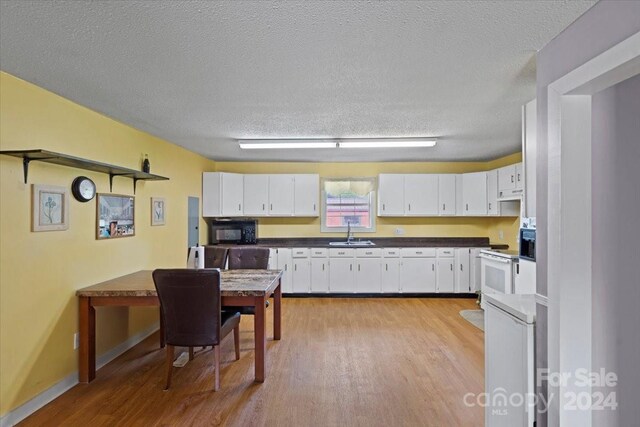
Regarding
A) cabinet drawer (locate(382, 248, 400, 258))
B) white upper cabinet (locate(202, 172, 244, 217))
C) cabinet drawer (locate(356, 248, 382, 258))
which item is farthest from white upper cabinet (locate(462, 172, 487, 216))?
white upper cabinet (locate(202, 172, 244, 217))

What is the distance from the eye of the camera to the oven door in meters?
4.55

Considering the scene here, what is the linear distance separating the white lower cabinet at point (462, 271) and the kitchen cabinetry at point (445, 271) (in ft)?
0.21

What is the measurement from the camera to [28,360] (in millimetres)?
2451

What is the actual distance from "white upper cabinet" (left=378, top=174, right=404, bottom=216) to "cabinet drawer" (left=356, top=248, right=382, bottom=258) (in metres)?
0.68

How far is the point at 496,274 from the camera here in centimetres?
488

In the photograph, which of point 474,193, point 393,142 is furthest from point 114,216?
point 474,193

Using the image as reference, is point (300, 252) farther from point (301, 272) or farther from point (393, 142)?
point (393, 142)

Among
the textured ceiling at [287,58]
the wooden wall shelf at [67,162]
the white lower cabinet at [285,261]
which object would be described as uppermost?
the textured ceiling at [287,58]

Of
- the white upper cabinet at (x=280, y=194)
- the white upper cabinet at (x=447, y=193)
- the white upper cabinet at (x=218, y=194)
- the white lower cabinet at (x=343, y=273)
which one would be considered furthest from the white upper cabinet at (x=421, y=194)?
the white upper cabinet at (x=218, y=194)

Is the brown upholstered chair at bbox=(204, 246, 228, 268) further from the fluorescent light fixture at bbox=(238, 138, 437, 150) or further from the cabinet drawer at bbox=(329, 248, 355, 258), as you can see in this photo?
the cabinet drawer at bbox=(329, 248, 355, 258)

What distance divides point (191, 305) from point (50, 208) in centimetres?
130

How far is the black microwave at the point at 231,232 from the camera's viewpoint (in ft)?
19.5

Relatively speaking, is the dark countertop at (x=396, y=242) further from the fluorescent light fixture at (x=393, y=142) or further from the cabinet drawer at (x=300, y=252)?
the fluorescent light fixture at (x=393, y=142)

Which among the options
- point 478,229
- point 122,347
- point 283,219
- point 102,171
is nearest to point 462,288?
point 478,229
